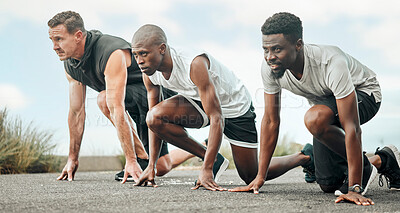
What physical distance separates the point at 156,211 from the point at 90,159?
6.34 m

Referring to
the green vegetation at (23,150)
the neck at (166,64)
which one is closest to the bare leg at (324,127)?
the neck at (166,64)

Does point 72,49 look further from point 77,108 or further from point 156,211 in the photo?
point 156,211

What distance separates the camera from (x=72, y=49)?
4684mm

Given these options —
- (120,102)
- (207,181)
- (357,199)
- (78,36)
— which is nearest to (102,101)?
(120,102)

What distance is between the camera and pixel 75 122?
4973 millimetres

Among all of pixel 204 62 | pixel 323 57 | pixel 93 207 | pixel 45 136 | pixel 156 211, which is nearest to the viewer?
pixel 156 211

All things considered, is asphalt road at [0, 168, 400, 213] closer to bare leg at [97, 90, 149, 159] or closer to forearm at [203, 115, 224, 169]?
forearm at [203, 115, 224, 169]

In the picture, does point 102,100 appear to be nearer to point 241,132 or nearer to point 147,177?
point 147,177

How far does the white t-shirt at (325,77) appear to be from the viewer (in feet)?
9.40

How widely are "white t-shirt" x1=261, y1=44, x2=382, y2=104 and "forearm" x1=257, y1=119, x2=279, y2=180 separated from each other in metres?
0.24

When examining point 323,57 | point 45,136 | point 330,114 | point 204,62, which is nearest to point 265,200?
point 330,114

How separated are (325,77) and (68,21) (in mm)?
2808

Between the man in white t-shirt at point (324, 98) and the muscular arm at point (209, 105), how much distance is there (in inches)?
12.5

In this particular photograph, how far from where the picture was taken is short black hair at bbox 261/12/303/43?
292 centimetres
